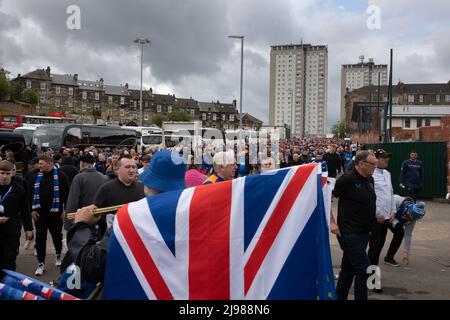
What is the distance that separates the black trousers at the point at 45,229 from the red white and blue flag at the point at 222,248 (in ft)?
16.4

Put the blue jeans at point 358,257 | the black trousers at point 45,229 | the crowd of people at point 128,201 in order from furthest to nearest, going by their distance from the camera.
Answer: the black trousers at point 45,229
the blue jeans at point 358,257
the crowd of people at point 128,201

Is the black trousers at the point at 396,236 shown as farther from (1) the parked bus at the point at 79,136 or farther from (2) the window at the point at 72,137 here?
(2) the window at the point at 72,137

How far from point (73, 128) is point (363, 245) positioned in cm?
2236

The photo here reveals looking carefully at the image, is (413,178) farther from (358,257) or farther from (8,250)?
(8,250)

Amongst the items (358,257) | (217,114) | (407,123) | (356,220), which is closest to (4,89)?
(407,123)

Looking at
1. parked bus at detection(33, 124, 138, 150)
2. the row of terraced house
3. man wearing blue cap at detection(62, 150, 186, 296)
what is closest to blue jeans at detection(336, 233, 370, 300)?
man wearing blue cap at detection(62, 150, 186, 296)

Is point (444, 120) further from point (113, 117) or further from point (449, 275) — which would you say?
point (113, 117)

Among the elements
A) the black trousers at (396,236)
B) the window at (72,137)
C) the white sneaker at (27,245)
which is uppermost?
the window at (72,137)

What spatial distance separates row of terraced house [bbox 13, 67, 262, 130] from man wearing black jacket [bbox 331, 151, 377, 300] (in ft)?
254

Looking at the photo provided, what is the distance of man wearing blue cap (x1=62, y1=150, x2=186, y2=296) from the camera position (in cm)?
274

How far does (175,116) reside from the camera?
356ft

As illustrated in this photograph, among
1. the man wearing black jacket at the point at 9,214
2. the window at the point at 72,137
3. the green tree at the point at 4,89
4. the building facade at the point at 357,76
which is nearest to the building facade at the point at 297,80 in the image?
the building facade at the point at 357,76

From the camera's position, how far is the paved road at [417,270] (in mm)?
6438

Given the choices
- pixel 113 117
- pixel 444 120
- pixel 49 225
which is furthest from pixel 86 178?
pixel 113 117
